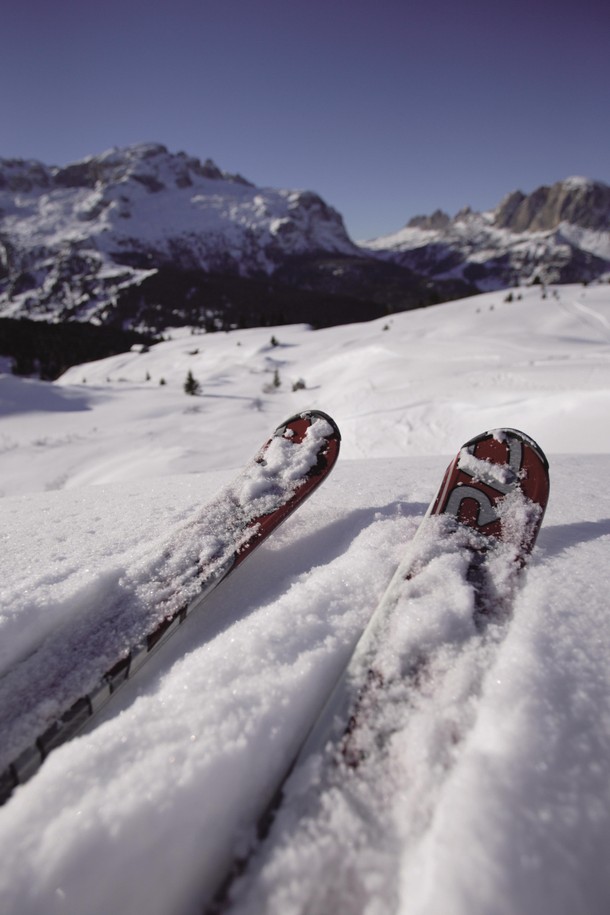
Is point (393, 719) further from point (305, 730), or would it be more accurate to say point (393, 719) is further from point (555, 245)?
point (555, 245)

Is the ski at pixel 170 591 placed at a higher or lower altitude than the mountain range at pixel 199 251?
lower

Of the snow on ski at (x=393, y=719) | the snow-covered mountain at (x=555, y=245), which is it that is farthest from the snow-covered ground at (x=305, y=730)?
the snow-covered mountain at (x=555, y=245)

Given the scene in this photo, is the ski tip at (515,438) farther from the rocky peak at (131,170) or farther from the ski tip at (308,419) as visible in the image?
the rocky peak at (131,170)

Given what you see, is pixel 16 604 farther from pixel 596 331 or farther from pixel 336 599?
pixel 596 331

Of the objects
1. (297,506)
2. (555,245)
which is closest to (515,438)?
(297,506)

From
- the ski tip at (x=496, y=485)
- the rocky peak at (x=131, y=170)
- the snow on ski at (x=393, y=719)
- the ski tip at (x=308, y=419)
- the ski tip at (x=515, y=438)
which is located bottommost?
the snow on ski at (x=393, y=719)

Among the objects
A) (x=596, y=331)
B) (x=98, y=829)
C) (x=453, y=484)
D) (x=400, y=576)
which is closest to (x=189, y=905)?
(x=98, y=829)
